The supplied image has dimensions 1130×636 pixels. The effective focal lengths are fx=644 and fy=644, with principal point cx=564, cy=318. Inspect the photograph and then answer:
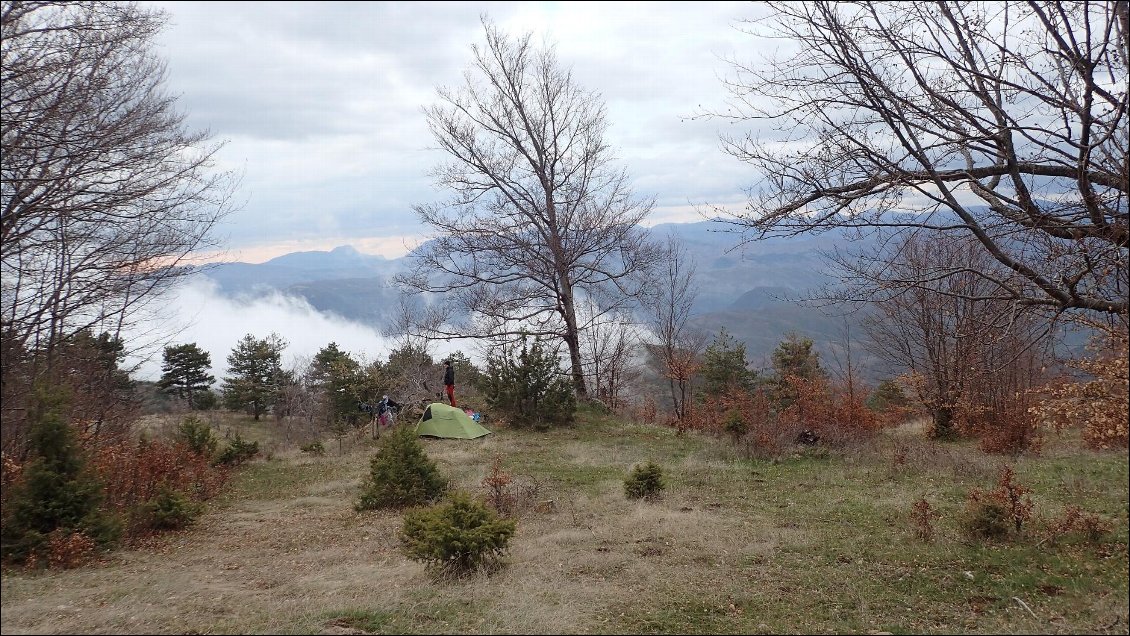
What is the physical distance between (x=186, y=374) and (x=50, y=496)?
132ft

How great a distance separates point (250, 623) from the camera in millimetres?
4785

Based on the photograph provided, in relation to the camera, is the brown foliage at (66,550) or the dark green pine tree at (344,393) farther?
the dark green pine tree at (344,393)

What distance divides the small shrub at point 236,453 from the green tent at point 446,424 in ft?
12.5

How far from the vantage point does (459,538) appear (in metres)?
6.23

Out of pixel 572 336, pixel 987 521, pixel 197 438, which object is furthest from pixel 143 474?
pixel 572 336

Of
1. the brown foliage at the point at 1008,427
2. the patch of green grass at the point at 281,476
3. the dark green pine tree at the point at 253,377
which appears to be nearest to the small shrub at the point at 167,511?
the patch of green grass at the point at 281,476

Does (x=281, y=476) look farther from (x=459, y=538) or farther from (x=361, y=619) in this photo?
(x=361, y=619)

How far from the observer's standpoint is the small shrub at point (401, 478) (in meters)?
9.70

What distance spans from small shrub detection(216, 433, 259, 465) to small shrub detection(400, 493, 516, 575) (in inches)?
364

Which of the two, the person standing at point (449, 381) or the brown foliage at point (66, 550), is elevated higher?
the person standing at point (449, 381)

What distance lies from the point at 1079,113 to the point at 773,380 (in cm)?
1958

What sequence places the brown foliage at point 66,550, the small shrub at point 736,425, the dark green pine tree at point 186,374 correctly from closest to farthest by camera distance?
the brown foliage at point 66,550 → the small shrub at point 736,425 → the dark green pine tree at point 186,374

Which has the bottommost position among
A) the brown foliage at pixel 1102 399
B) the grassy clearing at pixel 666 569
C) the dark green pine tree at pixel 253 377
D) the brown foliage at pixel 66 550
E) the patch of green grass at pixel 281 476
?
the grassy clearing at pixel 666 569

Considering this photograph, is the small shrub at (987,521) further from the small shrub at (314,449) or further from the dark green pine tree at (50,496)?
the small shrub at (314,449)
